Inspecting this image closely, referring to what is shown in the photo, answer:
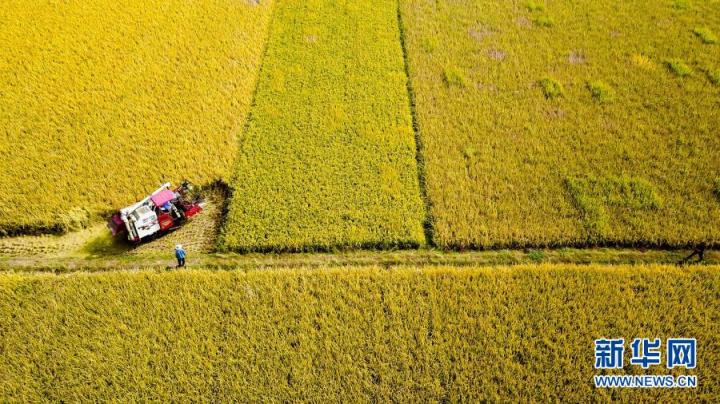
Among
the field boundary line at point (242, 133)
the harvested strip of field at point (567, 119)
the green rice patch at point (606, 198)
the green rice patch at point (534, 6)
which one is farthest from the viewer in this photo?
the green rice patch at point (534, 6)

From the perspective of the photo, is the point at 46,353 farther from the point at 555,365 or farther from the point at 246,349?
the point at 555,365

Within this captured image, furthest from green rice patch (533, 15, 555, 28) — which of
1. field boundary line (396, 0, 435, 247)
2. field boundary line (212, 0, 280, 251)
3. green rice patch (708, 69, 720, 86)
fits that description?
field boundary line (212, 0, 280, 251)

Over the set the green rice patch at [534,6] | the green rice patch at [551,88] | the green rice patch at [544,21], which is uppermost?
the green rice patch at [534,6]

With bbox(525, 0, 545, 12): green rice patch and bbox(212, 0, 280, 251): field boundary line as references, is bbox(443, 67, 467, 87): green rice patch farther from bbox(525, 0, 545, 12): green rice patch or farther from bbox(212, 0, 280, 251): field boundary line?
bbox(212, 0, 280, 251): field boundary line

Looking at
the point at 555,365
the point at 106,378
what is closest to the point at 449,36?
the point at 555,365

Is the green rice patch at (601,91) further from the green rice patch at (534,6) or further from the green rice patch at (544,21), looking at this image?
the green rice patch at (534,6)

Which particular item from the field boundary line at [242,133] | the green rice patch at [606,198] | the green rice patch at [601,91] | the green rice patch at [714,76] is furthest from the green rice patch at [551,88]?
the field boundary line at [242,133]

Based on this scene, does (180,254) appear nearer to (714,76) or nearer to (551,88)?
(551,88)

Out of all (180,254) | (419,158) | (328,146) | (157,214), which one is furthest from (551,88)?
(157,214)
